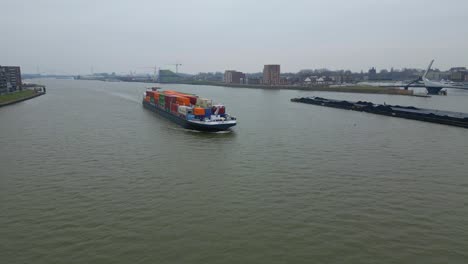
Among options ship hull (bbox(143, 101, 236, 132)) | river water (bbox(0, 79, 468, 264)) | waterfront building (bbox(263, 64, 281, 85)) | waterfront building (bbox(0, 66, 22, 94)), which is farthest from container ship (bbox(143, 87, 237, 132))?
waterfront building (bbox(263, 64, 281, 85))

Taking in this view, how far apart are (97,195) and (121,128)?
17.0 metres

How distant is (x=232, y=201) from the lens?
1213 centimetres

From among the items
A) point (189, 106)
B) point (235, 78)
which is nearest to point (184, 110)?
point (189, 106)

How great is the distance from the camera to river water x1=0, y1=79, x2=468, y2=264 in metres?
8.80

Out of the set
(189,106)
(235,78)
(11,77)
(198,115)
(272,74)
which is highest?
(272,74)

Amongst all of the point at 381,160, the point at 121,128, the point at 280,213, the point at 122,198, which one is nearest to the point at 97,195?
the point at 122,198

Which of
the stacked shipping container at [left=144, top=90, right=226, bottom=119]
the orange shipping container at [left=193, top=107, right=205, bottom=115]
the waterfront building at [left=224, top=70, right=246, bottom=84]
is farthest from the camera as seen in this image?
the waterfront building at [left=224, top=70, right=246, bottom=84]

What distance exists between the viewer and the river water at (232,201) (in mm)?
8797

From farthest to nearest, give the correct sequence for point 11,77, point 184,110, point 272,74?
point 272,74 < point 11,77 < point 184,110

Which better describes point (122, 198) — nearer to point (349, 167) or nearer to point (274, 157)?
point (274, 157)

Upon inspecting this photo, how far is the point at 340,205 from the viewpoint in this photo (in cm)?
1170

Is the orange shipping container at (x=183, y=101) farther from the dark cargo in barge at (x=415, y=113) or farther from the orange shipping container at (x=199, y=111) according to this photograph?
the dark cargo in barge at (x=415, y=113)

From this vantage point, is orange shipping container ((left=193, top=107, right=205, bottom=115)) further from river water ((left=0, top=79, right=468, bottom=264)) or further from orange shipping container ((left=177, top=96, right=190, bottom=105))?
orange shipping container ((left=177, top=96, right=190, bottom=105))

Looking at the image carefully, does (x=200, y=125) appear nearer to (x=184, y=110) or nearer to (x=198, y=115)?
(x=198, y=115)
